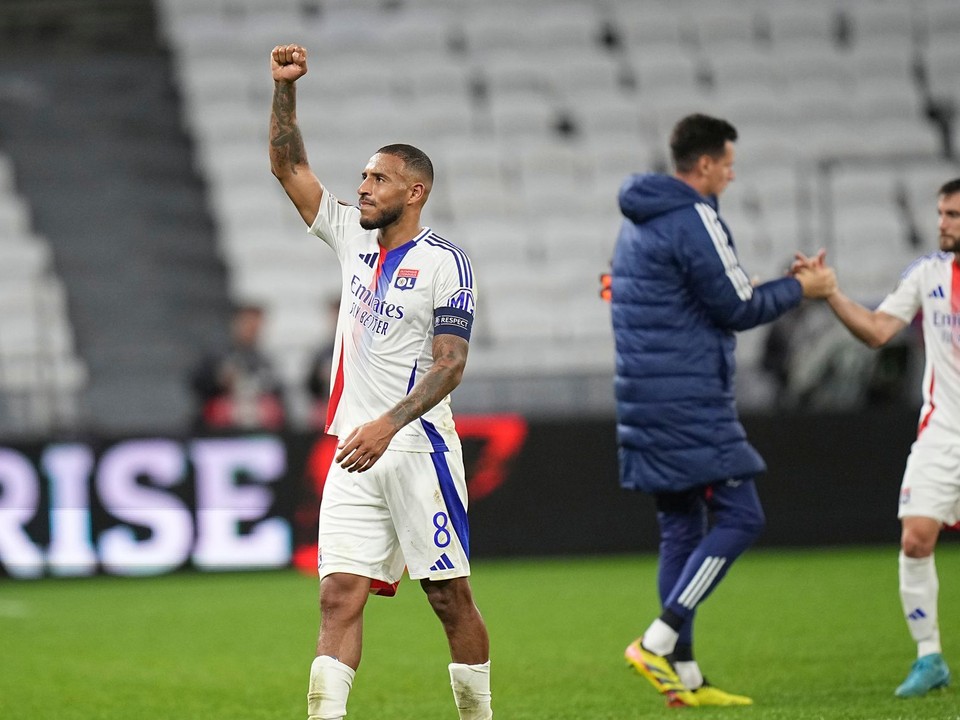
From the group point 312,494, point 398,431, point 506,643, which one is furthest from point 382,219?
point 312,494

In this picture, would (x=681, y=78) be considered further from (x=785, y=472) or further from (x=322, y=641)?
(x=322, y=641)

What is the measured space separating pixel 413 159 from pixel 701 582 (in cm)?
211

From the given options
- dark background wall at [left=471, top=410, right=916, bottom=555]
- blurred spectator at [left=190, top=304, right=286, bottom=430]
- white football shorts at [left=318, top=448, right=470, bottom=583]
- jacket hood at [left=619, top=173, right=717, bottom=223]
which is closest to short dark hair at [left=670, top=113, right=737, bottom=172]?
jacket hood at [left=619, top=173, right=717, bottom=223]

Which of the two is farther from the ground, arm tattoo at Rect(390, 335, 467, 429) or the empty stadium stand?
the empty stadium stand

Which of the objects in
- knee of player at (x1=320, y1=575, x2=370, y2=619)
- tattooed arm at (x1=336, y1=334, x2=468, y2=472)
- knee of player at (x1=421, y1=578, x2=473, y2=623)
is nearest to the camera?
tattooed arm at (x1=336, y1=334, x2=468, y2=472)

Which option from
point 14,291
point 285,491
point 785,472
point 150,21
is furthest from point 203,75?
point 785,472

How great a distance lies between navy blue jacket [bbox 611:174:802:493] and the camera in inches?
230

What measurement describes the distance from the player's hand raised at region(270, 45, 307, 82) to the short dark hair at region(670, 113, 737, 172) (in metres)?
1.80

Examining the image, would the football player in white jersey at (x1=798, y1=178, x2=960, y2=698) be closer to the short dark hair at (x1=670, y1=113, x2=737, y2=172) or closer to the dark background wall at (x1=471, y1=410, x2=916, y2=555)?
the short dark hair at (x1=670, y1=113, x2=737, y2=172)

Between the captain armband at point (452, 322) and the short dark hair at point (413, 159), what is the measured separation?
0.47 m

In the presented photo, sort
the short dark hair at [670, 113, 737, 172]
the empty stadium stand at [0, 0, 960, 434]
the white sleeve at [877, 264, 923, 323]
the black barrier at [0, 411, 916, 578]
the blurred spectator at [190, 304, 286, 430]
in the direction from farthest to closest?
the empty stadium stand at [0, 0, 960, 434] < the blurred spectator at [190, 304, 286, 430] < the black barrier at [0, 411, 916, 578] < the white sleeve at [877, 264, 923, 323] < the short dark hair at [670, 113, 737, 172]

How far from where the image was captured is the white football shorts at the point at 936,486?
5973 millimetres

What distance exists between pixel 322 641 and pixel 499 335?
9836mm

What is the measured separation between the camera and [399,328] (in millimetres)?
4766
